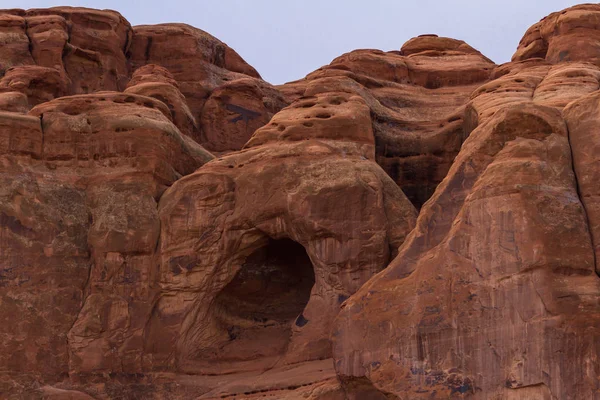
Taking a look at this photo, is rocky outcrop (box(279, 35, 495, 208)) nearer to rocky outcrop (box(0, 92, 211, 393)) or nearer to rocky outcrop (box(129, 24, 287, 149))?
rocky outcrop (box(129, 24, 287, 149))

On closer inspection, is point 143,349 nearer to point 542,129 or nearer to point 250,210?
point 250,210

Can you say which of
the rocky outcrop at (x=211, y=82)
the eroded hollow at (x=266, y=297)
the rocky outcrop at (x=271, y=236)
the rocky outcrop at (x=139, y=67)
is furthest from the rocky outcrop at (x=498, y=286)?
the rocky outcrop at (x=211, y=82)

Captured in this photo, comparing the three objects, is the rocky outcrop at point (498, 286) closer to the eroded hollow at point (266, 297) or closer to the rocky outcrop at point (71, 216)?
the eroded hollow at point (266, 297)

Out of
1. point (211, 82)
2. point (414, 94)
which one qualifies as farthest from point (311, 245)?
point (211, 82)

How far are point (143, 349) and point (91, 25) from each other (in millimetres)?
20599

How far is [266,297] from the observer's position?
36.2 metres

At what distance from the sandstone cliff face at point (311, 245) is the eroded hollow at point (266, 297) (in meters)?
0.06

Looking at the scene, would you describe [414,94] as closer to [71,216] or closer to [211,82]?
[211,82]

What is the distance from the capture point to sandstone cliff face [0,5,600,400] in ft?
90.5

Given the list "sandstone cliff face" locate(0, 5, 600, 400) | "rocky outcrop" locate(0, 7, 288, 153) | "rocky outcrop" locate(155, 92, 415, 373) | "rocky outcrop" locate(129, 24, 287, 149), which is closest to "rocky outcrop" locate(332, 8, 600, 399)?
"sandstone cliff face" locate(0, 5, 600, 400)

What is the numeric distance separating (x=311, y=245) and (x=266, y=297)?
3719 mm

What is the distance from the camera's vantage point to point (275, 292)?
36.3 meters

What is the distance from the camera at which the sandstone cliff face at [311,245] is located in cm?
2758

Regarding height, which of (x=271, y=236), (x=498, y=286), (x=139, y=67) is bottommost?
(x=498, y=286)
